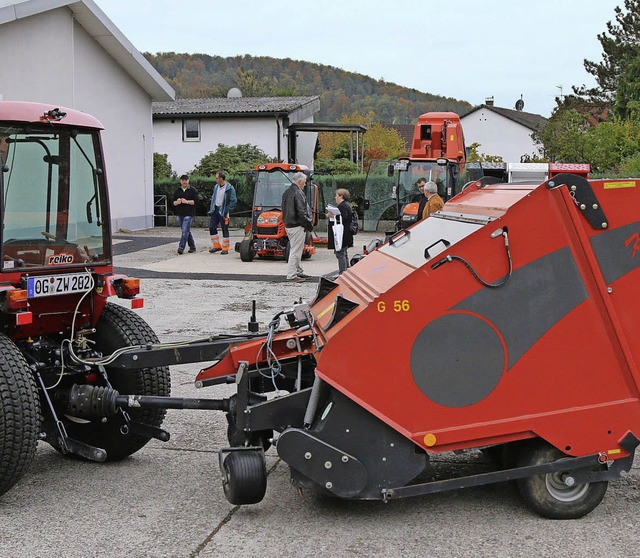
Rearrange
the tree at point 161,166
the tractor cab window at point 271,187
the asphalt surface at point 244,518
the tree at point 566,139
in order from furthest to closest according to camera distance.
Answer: the tree at point 161,166 → the tree at point 566,139 → the tractor cab window at point 271,187 → the asphalt surface at point 244,518

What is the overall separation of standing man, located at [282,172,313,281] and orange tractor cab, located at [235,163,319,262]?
9.74 feet

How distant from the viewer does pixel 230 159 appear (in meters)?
32.2

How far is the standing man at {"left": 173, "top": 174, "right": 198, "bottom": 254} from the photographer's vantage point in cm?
1906

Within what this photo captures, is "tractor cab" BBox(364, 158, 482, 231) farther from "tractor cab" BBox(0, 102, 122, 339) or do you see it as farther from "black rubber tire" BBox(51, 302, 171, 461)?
"tractor cab" BBox(0, 102, 122, 339)

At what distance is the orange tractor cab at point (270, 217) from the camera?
17688mm

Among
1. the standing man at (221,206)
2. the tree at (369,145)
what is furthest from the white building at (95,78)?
the tree at (369,145)

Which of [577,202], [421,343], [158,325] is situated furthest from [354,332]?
[158,325]

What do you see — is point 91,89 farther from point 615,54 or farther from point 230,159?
point 615,54

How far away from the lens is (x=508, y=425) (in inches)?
172

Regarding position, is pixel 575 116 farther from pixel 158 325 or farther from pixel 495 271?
pixel 495 271

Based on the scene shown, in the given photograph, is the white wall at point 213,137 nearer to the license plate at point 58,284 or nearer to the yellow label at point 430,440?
the license plate at point 58,284

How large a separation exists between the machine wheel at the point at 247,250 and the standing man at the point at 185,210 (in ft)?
5.98

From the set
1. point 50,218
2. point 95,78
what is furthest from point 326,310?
point 95,78

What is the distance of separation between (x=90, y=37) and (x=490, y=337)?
21.1m
